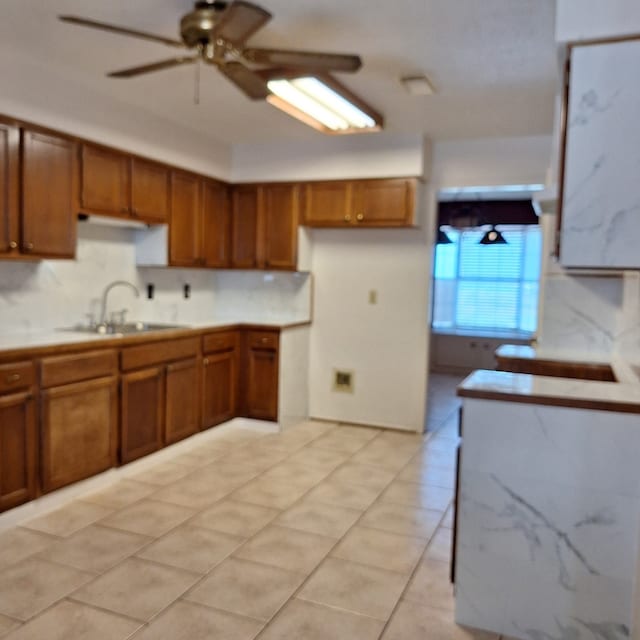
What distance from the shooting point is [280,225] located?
4.90m

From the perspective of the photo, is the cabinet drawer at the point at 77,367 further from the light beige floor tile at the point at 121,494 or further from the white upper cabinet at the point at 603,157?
the white upper cabinet at the point at 603,157

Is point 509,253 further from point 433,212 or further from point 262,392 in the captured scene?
point 262,392

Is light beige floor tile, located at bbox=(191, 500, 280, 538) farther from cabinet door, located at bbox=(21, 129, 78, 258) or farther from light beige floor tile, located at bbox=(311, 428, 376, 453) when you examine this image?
cabinet door, located at bbox=(21, 129, 78, 258)

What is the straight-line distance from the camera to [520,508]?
2.03m

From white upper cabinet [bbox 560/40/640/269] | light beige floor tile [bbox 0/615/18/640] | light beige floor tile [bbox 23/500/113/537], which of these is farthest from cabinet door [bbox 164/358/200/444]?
white upper cabinet [bbox 560/40/640/269]

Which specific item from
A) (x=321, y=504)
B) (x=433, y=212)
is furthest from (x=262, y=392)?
(x=433, y=212)

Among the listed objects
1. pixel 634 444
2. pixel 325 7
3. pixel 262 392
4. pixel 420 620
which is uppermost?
pixel 325 7

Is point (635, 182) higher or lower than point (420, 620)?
higher

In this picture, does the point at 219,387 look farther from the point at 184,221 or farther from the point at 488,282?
the point at 488,282

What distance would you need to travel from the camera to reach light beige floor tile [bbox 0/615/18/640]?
79.7 inches

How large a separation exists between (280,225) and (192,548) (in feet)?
9.51

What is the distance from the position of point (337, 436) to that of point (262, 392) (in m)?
0.70

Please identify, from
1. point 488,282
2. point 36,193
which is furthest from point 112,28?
point 488,282

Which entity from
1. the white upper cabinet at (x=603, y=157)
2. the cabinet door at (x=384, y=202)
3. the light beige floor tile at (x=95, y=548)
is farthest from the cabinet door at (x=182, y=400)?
the white upper cabinet at (x=603, y=157)
